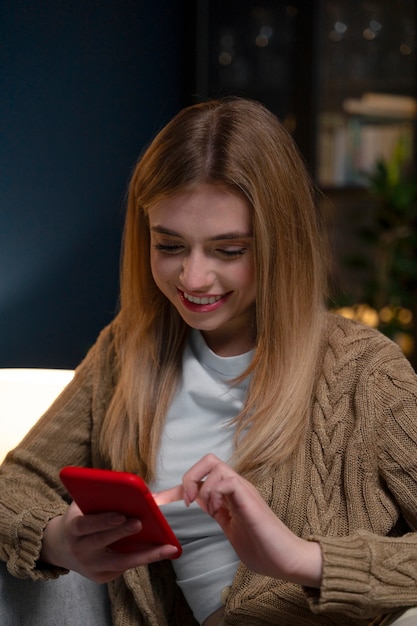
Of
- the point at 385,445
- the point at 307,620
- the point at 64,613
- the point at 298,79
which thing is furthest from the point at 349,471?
the point at 298,79

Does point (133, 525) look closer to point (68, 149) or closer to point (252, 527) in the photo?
point (252, 527)

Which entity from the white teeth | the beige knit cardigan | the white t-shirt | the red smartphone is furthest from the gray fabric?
the white teeth

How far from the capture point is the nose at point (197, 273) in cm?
155

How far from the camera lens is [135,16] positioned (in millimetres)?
2996

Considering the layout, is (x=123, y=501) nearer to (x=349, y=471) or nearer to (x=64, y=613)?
(x=349, y=471)

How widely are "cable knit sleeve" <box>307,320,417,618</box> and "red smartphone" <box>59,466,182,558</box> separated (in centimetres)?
24

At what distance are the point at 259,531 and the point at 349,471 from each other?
0.96 ft

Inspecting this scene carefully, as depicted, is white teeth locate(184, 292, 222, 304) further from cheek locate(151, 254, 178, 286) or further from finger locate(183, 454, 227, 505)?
finger locate(183, 454, 227, 505)

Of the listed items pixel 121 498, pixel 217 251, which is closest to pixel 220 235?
pixel 217 251

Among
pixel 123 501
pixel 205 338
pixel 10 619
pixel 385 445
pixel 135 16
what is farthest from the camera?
pixel 135 16

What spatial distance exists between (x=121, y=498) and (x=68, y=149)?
1659 mm

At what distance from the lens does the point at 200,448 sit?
1.71 m

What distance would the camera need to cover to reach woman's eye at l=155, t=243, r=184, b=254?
1610 millimetres

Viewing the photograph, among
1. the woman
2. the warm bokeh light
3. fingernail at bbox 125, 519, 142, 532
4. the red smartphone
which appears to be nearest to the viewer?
the red smartphone
